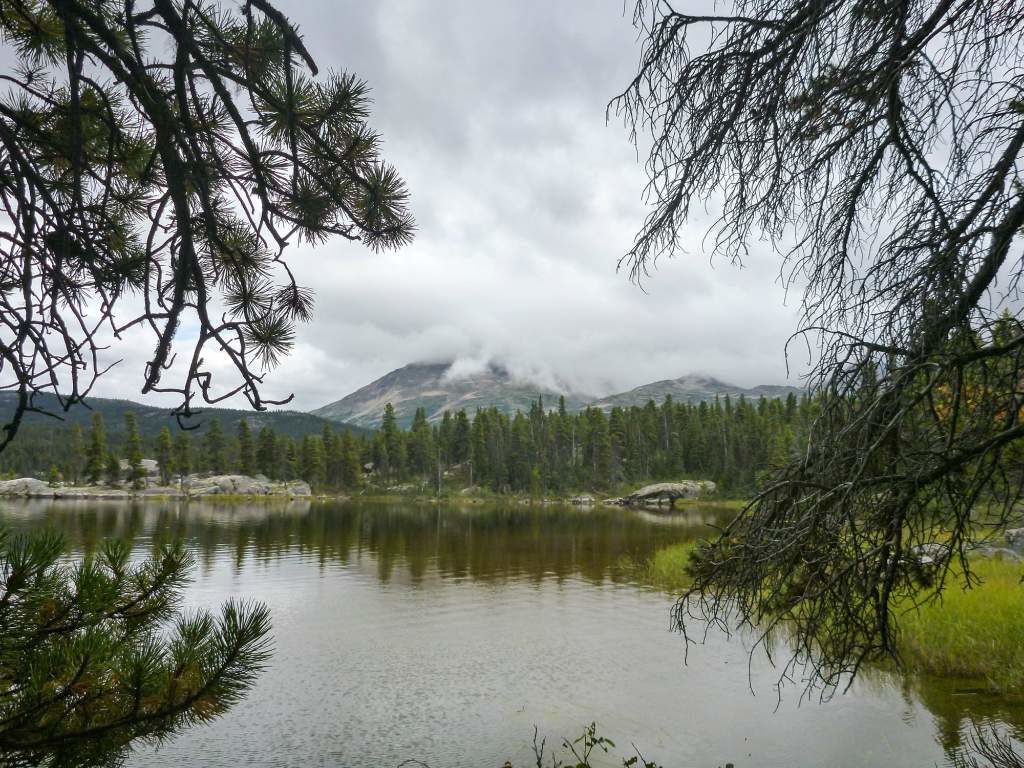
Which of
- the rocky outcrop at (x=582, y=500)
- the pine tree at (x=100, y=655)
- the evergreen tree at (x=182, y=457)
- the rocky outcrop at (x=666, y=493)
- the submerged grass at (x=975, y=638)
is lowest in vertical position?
the rocky outcrop at (x=582, y=500)

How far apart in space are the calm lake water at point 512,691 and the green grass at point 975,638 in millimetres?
637

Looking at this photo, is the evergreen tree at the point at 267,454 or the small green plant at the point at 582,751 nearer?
the small green plant at the point at 582,751

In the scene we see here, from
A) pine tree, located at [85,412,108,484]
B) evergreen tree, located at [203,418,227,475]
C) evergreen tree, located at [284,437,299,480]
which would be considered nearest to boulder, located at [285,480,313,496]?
evergreen tree, located at [284,437,299,480]

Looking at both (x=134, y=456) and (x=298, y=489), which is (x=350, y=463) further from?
(x=134, y=456)

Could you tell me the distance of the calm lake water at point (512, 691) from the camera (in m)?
9.58

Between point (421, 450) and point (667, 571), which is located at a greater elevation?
point (421, 450)

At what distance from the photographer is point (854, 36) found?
3139 mm

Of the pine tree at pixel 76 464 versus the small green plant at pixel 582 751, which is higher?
the pine tree at pixel 76 464

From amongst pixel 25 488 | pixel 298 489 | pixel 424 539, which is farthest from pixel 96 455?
pixel 424 539

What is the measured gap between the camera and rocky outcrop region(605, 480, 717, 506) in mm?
90812

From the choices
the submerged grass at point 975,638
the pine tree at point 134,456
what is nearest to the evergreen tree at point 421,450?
the pine tree at point 134,456

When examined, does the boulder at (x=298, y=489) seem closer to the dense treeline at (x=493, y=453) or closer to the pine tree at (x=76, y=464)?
the dense treeline at (x=493, y=453)

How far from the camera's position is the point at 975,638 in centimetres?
1209

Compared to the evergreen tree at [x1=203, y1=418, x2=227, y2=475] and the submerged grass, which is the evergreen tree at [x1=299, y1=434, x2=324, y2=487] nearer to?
the evergreen tree at [x1=203, y1=418, x2=227, y2=475]
